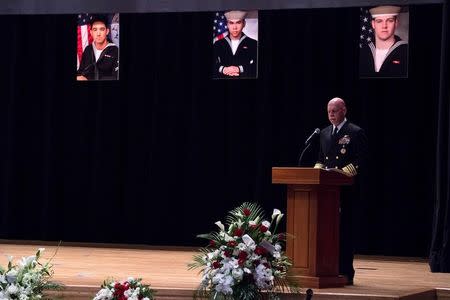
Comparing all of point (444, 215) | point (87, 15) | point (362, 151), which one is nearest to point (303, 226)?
point (362, 151)

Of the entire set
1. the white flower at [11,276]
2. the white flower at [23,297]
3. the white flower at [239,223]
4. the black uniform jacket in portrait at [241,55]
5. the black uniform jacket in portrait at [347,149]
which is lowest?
the white flower at [23,297]

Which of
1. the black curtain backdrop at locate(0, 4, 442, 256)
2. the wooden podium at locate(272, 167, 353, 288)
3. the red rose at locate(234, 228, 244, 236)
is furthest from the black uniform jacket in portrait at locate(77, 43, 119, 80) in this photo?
the red rose at locate(234, 228, 244, 236)

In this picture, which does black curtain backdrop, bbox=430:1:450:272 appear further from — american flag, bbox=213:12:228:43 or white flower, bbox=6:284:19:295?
white flower, bbox=6:284:19:295

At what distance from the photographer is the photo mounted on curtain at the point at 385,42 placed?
33.5ft

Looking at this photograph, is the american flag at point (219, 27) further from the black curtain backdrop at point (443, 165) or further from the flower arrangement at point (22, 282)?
the flower arrangement at point (22, 282)

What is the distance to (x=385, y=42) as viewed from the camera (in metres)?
10.2

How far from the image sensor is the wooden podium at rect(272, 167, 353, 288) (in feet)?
23.6

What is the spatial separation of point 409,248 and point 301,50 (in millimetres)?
2437

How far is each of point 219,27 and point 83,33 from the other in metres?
1.65

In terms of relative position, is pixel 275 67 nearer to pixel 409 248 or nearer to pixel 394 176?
pixel 394 176

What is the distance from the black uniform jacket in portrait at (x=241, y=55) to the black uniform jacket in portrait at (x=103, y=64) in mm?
1213

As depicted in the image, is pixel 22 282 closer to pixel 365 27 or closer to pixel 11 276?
pixel 11 276

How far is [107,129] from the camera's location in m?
11.5

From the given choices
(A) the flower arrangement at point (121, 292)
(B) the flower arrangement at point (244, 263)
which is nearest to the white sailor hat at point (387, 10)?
(B) the flower arrangement at point (244, 263)
